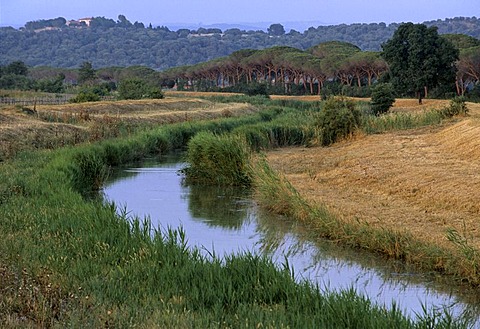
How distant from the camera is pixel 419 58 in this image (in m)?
58.1

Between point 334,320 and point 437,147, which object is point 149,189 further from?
point 334,320

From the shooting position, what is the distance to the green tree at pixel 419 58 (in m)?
57.4

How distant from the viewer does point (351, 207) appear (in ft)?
59.5

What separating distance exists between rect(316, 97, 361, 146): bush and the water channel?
7476 mm

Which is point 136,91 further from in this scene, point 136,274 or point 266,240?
point 136,274

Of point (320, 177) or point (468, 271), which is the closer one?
point (468, 271)

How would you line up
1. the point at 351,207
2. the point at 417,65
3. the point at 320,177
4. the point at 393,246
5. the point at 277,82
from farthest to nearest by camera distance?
the point at 277,82
the point at 417,65
the point at 320,177
the point at 351,207
the point at 393,246

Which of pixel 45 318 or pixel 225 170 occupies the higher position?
pixel 45 318

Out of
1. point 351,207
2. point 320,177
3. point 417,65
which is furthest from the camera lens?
point 417,65

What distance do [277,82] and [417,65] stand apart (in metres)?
51.4

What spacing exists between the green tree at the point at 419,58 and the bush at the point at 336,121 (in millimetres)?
24559

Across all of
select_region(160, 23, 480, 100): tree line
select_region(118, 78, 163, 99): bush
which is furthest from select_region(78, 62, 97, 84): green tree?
select_region(118, 78, 163, 99): bush

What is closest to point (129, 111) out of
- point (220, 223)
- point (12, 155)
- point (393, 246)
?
point (12, 155)

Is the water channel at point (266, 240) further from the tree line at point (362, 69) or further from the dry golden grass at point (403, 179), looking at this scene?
the tree line at point (362, 69)
